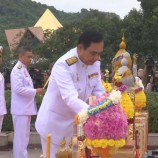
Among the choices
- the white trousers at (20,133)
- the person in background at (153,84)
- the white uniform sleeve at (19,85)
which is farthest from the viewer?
the person in background at (153,84)

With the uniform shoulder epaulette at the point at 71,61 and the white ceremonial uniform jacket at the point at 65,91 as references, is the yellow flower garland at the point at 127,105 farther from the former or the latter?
the uniform shoulder epaulette at the point at 71,61

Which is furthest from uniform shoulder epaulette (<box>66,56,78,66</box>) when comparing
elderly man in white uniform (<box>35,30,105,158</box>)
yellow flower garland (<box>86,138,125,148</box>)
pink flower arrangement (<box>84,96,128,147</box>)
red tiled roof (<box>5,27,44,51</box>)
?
red tiled roof (<box>5,27,44,51</box>)

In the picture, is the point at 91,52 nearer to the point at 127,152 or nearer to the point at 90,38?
the point at 90,38

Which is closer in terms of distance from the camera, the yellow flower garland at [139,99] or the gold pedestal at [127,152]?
the gold pedestal at [127,152]

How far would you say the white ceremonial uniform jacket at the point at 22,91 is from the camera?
6.55 meters

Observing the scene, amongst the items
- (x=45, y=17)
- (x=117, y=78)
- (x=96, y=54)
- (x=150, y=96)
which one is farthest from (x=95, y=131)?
(x=45, y=17)

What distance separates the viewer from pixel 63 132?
13.8ft

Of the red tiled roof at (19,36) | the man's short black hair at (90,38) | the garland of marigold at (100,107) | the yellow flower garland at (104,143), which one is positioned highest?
the red tiled roof at (19,36)

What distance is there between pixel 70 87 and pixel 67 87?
0.08 feet

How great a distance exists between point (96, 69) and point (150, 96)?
5.03m

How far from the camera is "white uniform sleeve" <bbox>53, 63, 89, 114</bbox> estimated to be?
12.0ft

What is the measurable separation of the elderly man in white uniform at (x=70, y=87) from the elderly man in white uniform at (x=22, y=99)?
7.34 ft

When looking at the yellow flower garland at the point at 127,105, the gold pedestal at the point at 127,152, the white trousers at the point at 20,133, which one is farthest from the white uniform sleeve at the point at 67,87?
the white trousers at the point at 20,133

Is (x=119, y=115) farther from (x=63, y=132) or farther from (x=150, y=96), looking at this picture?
(x=150, y=96)
